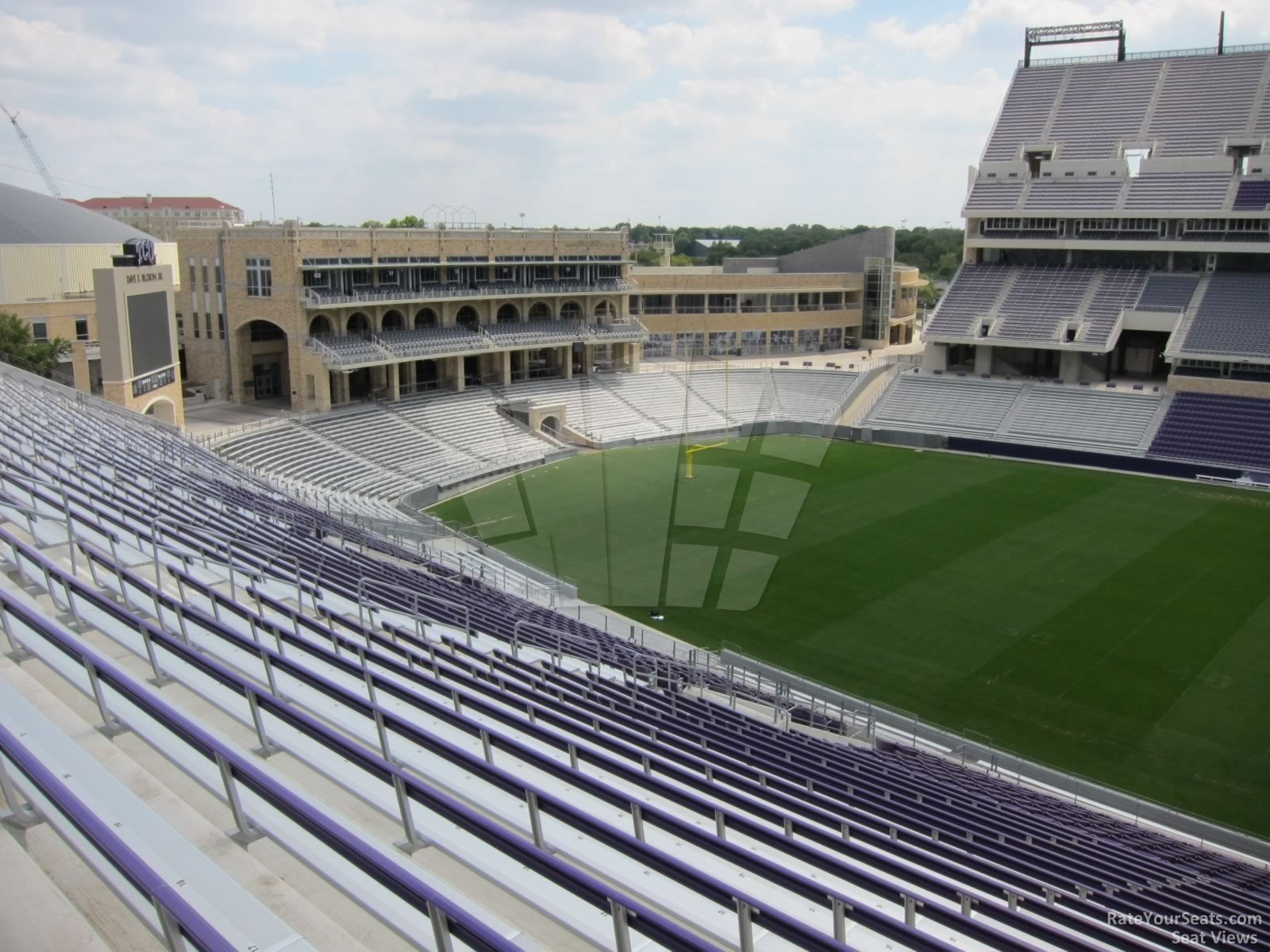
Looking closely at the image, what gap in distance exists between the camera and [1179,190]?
5212 cm

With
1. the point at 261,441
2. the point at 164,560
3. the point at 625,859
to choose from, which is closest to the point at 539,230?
the point at 261,441

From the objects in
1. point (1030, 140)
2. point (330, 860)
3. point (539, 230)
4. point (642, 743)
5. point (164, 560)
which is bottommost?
point (642, 743)

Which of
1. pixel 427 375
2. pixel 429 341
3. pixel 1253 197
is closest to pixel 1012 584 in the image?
pixel 429 341

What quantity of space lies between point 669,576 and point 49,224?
124 feet

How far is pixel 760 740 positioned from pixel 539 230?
4310cm

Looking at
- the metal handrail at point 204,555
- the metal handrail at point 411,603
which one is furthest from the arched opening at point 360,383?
the metal handrail at point 204,555

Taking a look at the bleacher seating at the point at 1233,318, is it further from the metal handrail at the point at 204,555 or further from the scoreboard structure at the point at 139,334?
the metal handrail at the point at 204,555

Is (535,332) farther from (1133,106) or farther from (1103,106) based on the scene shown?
(1133,106)

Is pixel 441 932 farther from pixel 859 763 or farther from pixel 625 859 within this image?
pixel 859 763

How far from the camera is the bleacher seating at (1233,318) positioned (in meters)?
46.8

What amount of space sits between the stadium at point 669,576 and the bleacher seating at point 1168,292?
1.15 feet

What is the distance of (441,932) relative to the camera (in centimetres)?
391

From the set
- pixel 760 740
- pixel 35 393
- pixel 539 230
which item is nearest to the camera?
pixel 760 740

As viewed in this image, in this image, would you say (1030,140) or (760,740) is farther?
(1030,140)
